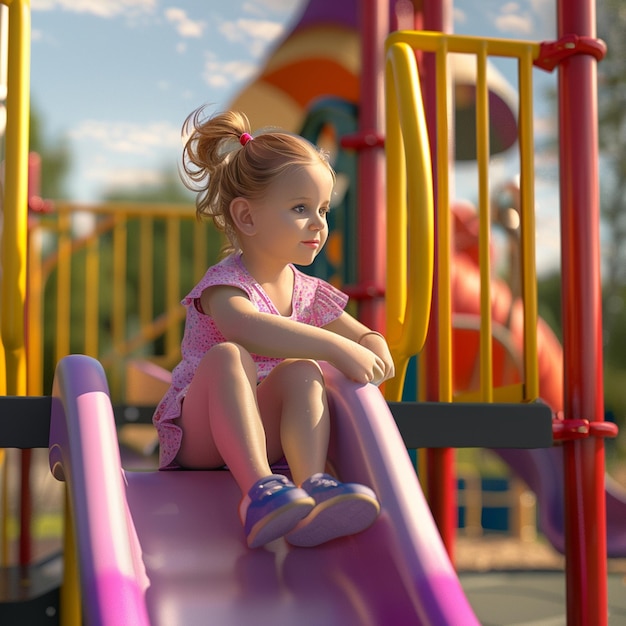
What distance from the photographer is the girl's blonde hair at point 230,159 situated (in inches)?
76.8

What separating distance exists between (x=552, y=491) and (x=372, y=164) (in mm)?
1783

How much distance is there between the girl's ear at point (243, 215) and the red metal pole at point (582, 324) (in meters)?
0.93

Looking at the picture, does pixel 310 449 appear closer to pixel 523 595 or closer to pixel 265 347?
pixel 265 347

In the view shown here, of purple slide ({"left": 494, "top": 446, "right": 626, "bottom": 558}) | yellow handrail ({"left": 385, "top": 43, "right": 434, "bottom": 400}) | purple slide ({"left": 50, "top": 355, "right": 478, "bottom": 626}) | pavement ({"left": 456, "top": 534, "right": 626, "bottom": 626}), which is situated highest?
yellow handrail ({"left": 385, "top": 43, "right": 434, "bottom": 400})

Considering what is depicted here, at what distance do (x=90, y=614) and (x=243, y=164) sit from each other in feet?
3.29

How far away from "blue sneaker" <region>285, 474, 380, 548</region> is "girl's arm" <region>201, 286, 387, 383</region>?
0.87 feet

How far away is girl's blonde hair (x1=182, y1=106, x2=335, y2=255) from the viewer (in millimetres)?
1950

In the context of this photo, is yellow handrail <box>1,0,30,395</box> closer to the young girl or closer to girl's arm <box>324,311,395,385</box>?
the young girl

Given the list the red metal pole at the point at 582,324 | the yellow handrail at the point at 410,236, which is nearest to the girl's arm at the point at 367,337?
the yellow handrail at the point at 410,236

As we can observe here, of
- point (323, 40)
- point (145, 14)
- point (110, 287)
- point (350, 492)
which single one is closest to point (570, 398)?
point (350, 492)

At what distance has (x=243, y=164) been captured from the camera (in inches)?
78.2

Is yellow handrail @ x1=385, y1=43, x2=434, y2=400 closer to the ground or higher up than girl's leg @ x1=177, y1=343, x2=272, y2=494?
higher up

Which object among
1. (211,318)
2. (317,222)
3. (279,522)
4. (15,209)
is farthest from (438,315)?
(15,209)

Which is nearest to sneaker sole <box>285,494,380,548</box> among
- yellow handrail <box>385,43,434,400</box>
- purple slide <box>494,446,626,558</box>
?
yellow handrail <box>385,43,434,400</box>
